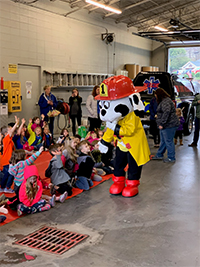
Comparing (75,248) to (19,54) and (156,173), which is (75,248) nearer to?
(156,173)

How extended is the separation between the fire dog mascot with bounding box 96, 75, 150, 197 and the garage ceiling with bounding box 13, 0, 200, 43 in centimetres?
793

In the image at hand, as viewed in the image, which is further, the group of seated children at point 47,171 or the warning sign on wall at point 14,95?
the warning sign on wall at point 14,95

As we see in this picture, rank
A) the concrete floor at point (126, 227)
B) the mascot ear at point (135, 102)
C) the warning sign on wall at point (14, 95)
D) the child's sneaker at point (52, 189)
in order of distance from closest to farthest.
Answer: the concrete floor at point (126, 227)
the mascot ear at point (135, 102)
the child's sneaker at point (52, 189)
the warning sign on wall at point (14, 95)

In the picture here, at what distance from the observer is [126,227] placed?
4.12m

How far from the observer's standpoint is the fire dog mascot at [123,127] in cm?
490

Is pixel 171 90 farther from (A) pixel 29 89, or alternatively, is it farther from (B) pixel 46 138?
(A) pixel 29 89

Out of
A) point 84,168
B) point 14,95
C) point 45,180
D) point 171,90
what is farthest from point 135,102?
point 14,95

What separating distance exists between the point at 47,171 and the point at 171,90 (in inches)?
226

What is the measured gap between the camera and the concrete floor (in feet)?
10.9

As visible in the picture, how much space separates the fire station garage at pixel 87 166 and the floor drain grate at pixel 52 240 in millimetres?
12

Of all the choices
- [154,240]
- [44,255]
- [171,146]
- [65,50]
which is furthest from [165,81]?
[44,255]

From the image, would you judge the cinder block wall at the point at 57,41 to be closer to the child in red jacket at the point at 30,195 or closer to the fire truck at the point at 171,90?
the fire truck at the point at 171,90

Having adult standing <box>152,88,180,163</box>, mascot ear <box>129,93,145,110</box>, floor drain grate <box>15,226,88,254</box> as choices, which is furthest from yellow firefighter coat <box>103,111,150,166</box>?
adult standing <box>152,88,180,163</box>

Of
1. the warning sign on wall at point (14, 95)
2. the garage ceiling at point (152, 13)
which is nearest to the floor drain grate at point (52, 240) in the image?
the warning sign on wall at point (14, 95)
